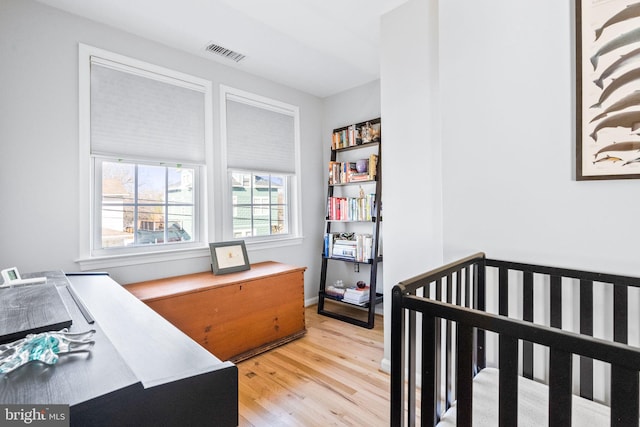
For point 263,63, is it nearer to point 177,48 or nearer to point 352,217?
point 177,48

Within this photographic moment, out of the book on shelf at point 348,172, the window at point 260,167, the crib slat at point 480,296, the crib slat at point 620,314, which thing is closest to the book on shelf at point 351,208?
the book on shelf at point 348,172

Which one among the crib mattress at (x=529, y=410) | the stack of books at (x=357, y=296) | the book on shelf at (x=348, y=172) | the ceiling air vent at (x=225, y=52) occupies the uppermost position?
the ceiling air vent at (x=225, y=52)

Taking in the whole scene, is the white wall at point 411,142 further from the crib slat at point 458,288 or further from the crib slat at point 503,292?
the crib slat at point 458,288

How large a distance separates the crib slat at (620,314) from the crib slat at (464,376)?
2.62ft

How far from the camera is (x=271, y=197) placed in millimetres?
3387

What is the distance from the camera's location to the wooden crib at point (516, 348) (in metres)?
0.66

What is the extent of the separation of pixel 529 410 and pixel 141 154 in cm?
273

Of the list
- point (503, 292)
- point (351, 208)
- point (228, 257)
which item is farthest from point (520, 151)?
point (228, 257)

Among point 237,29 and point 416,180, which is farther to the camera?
point 237,29

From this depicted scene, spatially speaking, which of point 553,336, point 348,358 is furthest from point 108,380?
point 348,358

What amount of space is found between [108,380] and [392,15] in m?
2.40

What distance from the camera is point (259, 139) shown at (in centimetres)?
317

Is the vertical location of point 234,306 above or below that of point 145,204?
below

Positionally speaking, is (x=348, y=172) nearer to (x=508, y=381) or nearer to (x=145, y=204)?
(x=145, y=204)
